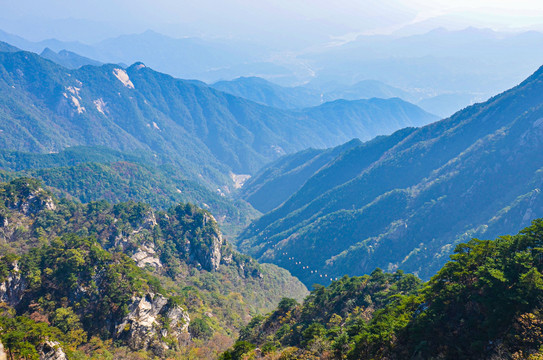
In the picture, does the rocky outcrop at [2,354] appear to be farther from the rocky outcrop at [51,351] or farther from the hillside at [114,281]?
the rocky outcrop at [51,351]

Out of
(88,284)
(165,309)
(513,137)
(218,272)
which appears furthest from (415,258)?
(88,284)

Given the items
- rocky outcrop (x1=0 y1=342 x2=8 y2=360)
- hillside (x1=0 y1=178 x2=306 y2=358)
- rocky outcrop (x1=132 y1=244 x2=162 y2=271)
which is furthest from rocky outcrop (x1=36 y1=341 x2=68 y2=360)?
rocky outcrop (x1=132 y1=244 x2=162 y2=271)

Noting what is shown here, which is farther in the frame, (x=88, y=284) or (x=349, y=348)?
(x=88, y=284)

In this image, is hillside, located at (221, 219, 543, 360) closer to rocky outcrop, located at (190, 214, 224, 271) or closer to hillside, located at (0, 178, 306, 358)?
hillside, located at (0, 178, 306, 358)

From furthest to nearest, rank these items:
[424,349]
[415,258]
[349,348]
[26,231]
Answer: [415,258] < [26,231] < [349,348] < [424,349]

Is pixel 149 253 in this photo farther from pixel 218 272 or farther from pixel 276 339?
pixel 276 339

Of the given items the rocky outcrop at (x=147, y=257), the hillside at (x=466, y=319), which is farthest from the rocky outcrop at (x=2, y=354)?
the rocky outcrop at (x=147, y=257)
